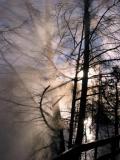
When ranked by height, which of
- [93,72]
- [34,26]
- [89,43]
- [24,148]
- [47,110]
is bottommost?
[24,148]

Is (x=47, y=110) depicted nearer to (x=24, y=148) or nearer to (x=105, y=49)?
(x=105, y=49)

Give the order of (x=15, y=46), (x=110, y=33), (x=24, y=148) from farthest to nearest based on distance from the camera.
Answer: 1. (x=24, y=148)
2. (x=15, y=46)
3. (x=110, y=33)

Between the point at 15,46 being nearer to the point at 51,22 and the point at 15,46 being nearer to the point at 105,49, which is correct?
the point at 51,22

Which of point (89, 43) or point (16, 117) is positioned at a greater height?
point (89, 43)

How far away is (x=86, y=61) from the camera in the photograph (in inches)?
408

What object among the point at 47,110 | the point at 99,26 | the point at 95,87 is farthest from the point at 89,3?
the point at 47,110

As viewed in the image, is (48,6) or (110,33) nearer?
(110,33)

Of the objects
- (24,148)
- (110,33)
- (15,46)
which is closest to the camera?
(110,33)

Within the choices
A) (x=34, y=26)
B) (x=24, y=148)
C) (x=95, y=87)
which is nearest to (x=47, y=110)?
(x=95, y=87)

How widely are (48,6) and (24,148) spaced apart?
942 centimetres

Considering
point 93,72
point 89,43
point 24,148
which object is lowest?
point 24,148

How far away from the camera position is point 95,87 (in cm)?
1035

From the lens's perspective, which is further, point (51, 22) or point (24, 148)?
point (24, 148)

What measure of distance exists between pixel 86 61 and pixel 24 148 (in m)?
9.38
